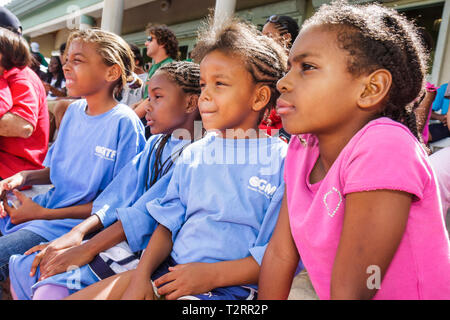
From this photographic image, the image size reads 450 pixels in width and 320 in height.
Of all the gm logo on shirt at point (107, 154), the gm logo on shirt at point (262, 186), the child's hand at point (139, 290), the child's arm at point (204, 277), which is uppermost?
the gm logo on shirt at point (107, 154)

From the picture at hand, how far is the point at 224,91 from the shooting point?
139 centimetres

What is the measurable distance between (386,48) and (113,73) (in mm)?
1544

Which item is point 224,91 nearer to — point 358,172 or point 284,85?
point 284,85

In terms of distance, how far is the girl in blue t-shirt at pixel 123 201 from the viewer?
1.25 m

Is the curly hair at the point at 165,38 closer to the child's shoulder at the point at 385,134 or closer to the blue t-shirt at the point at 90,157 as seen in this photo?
the blue t-shirt at the point at 90,157

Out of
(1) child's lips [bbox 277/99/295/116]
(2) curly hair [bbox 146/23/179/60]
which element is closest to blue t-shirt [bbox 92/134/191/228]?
(1) child's lips [bbox 277/99/295/116]

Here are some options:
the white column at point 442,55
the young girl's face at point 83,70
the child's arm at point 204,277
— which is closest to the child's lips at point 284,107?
the child's arm at point 204,277

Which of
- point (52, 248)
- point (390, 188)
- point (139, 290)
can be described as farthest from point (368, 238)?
point (52, 248)

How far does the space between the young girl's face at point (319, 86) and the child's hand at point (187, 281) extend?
1.85 feet

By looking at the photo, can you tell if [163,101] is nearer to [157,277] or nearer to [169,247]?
[169,247]

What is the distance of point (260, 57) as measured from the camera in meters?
1.44

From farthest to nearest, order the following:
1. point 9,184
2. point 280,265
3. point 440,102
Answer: point 440,102 < point 9,184 < point 280,265

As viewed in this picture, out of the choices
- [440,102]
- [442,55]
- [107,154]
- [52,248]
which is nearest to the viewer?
[52,248]

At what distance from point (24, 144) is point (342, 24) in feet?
6.61
